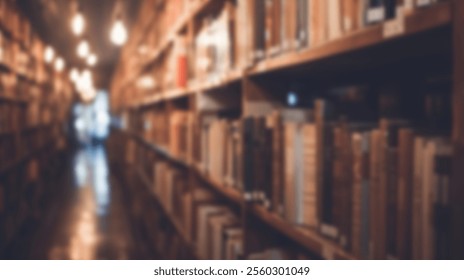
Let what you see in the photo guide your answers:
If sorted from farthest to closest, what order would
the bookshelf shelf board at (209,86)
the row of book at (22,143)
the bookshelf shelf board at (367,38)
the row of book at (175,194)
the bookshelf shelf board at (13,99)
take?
the row of book at (22,143), the bookshelf shelf board at (13,99), the row of book at (175,194), the bookshelf shelf board at (209,86), the bookshelf shelf board at (367,38)

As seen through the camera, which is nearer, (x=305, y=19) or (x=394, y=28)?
(x=394, y=28)

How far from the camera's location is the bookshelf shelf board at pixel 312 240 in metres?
0.99

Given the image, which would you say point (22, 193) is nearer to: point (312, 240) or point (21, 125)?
point (21, 125)

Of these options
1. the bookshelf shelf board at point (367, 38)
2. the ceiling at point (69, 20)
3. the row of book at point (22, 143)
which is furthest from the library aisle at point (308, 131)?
the ceiling at point (69, 20)

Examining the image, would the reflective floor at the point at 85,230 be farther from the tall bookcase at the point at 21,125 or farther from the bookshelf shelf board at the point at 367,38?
the bookshelf shelf board at the point at 367,38

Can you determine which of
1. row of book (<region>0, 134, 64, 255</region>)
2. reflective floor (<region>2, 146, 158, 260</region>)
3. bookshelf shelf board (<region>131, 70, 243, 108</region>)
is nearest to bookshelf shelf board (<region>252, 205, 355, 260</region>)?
bookshelf shelf board (<region>131, 70, 243, 108</region>)

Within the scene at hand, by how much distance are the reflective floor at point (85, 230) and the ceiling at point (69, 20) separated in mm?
2490

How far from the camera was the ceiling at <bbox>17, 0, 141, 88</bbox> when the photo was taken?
5.17 m

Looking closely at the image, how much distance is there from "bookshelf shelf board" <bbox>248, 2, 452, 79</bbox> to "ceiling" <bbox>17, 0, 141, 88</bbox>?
14.1ft

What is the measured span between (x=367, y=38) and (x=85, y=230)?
4430 mm

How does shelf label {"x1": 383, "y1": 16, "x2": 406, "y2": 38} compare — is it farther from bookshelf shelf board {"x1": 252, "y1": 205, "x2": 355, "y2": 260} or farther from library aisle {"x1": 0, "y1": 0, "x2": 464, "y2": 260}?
bookshelf shelf board {"x1": 252, "y1": 205, "x2": 355, "y2": 260}

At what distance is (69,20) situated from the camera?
605 centimetres

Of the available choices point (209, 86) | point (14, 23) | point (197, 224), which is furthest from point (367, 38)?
point (14, 23)

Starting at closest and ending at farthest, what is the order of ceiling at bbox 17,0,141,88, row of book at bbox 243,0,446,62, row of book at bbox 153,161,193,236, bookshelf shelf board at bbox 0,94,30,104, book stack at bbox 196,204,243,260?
row of book at bbox 243,0,446,62, book stack at bbox 196,204,243,260, row of book at bbox 153,161,193,236, bookshelf shelf board at bbox 0,94,30,104, ceiling at bbox 17,0,141,88
